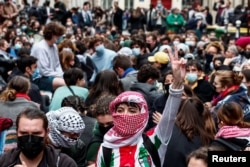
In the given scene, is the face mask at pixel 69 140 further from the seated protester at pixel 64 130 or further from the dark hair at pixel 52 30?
the dark hair at pixel 52 30

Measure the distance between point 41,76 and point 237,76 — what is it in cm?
329

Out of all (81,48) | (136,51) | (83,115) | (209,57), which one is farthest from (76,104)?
(209,57)

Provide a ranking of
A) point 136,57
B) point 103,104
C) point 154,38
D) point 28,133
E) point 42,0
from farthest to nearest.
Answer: point 42,0 < point 154,38 < point 136,57 < point 103,104 < point 28,133

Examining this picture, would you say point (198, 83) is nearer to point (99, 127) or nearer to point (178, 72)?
point (99, 127)

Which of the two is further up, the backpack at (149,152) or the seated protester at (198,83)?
the backpack at (149,152)

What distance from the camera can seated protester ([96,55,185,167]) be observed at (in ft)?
15.9

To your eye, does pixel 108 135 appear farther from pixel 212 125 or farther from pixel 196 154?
pixel 212 125

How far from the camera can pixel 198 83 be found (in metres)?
10.5

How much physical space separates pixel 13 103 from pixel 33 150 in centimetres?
273

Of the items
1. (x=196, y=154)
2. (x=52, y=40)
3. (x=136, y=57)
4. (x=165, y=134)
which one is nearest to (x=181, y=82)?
(x=165, y=134)

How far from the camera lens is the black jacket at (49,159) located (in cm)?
464

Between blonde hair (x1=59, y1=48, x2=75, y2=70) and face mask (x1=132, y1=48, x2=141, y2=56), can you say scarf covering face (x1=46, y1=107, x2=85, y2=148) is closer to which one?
blonde hair (x1=59, y1=48, x2=75, y2=70)

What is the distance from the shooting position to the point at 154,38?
17094 millimetres

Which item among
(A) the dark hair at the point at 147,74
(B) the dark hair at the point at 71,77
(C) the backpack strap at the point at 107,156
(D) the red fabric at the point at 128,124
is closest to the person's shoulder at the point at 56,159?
(C) the backpack strap at the point at 107,156
